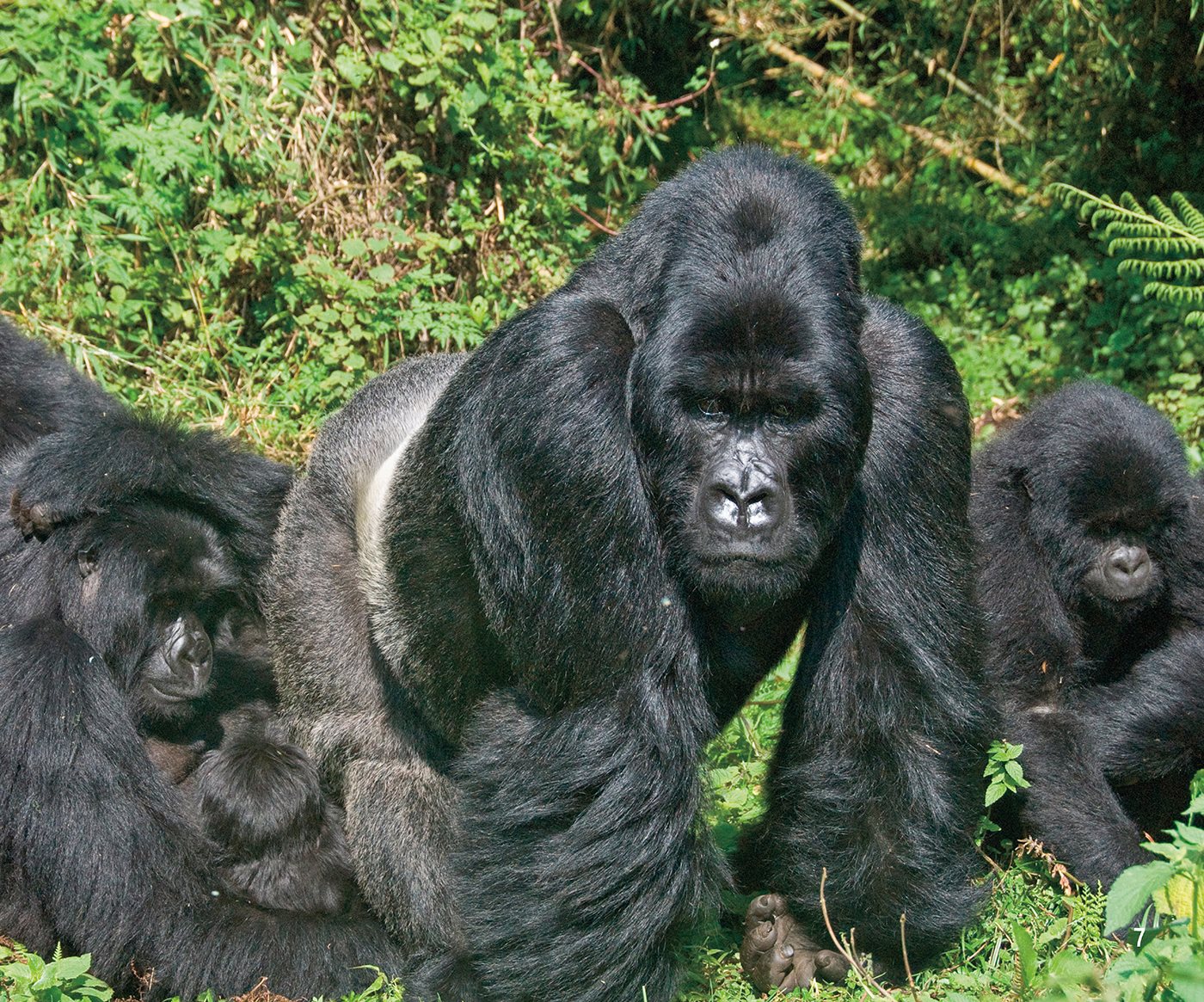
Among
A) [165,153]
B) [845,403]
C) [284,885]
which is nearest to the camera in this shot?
[845,403]

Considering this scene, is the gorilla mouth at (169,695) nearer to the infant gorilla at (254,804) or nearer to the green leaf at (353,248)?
the infant gorilla at (254,804)

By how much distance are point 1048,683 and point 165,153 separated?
14.9 ft

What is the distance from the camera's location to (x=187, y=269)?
6723mm

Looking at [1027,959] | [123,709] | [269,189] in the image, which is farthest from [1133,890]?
[269,189]

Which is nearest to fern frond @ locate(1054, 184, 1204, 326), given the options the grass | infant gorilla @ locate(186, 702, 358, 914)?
the grass

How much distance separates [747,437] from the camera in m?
3.44

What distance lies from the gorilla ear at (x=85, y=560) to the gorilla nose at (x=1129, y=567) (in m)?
3.32

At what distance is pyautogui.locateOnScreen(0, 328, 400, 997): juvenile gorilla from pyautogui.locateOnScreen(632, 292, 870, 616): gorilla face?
1.73m

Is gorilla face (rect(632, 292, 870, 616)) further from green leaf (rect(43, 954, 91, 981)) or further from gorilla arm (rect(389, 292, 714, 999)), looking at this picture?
green leaf (rect(43, 954, 91, 981))

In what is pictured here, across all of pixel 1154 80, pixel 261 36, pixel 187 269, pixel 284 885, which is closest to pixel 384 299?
pixel 187 269

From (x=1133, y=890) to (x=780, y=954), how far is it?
1.50 metres

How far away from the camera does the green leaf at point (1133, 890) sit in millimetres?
2691

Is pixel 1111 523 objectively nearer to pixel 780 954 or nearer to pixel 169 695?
pixel 780 954

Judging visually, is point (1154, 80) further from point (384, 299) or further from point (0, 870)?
point (0, 870)
